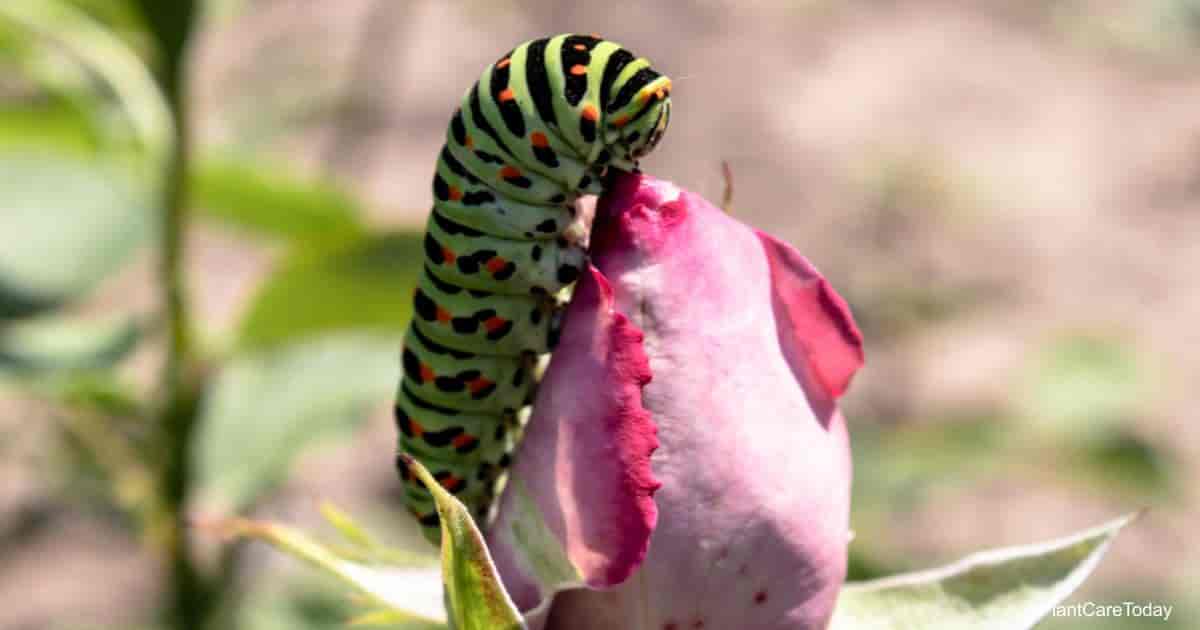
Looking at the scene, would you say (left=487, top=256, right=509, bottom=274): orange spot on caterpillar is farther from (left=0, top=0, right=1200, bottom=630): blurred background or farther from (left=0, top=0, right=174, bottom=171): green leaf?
(left=0, top=0, right=174, bottom=171): green leaf

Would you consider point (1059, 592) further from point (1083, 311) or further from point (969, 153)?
point (969, 153)

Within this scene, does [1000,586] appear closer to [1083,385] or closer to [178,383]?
[178,383]

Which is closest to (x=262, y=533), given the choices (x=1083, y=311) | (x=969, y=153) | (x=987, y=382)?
(x=987, y=382)

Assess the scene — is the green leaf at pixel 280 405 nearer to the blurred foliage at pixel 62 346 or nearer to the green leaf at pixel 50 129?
the blurred foliage at pixel 62 346

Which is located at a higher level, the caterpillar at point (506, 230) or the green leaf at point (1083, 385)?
the caterpillar at point (506, 230)

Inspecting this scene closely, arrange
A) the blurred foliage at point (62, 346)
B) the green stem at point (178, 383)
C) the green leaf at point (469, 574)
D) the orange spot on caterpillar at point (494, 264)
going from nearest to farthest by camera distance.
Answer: the green leaf at point (469, 574)
the orange spot on caterpillar at point (494, 264)
the green stem at point (178, 383)
the blurred foliage at point (62, 346)

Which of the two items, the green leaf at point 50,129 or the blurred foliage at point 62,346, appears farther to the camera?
the green leaf at point 50,129

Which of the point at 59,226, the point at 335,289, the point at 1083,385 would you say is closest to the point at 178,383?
the point at 335,289

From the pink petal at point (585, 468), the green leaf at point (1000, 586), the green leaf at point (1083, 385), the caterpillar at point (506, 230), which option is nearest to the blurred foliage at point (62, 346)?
the caterpillar at point (506, 230)
